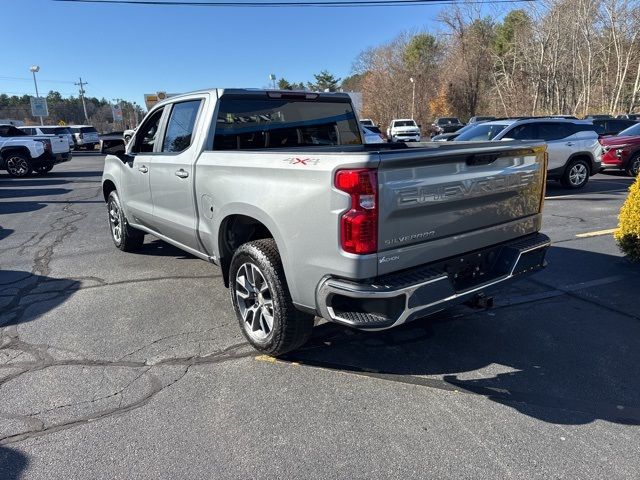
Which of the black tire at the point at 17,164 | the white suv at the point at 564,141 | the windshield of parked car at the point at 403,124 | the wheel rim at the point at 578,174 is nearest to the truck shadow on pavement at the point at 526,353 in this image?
the white suv at the point at 564,141

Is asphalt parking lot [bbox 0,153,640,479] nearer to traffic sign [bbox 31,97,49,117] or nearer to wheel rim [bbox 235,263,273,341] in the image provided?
wheel rim [bbox 235,263,273,341]

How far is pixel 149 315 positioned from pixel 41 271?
2448 millimetres

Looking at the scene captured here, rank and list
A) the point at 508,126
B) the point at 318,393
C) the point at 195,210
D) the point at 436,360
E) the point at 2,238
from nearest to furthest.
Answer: the point at 318,393, the point at 436,360, the point at 195,210, the point at 2,238, the point at 508,126

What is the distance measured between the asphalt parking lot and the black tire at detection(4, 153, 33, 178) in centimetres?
1468

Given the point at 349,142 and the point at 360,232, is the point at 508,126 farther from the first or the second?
the point at 360,232

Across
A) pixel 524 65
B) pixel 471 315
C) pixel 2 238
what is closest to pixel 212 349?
pixel 471 315

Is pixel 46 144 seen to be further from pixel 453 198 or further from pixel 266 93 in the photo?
pixel 453 198

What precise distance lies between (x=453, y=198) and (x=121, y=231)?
499 cm

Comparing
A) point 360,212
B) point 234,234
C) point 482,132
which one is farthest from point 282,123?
point 482,132

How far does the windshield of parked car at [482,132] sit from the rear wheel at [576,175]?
77.2 inches

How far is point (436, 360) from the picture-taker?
3600mm

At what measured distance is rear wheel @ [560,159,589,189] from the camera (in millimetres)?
11656

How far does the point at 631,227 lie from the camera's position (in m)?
5.49

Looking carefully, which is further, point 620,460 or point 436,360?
point 436,360
